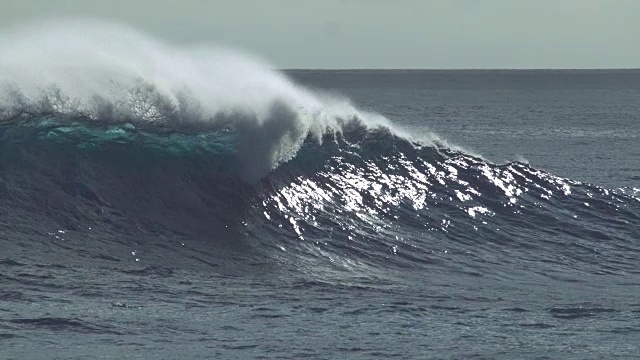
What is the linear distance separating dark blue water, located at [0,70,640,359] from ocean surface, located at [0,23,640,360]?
1.9 inches

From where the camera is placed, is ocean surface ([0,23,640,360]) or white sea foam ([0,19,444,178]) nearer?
ocean surface ([0,23,640,360])

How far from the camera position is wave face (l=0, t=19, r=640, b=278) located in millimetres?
19031

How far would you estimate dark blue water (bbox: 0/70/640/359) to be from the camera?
13672 millimetres

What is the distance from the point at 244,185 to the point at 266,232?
2.07 meters

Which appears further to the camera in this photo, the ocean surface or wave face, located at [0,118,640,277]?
wave face, located at [0,118,640,277]

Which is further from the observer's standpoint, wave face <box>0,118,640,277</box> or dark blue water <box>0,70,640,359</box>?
wave face <box>0,118,640,277</box>

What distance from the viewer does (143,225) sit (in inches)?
771

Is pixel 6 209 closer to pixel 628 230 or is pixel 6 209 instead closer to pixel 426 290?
pixel 426 290

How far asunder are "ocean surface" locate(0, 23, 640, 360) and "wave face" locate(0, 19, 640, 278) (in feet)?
0.18

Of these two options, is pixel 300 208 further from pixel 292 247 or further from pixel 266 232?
pixel 292 247

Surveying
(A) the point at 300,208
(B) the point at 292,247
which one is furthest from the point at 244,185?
(B) the point at 292,247

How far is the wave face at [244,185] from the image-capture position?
19.0 metres

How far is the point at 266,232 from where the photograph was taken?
20031 millimetres

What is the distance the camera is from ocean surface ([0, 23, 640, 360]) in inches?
543
